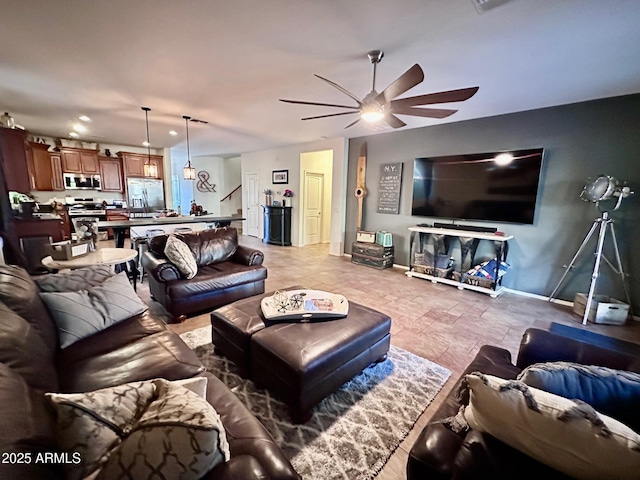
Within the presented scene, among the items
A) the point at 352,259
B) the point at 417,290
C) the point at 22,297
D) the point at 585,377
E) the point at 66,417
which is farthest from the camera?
the point at 352,259

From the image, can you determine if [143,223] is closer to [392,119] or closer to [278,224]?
[278,224]

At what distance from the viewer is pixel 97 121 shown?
4836mm

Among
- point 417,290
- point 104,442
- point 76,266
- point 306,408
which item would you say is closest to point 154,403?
point 104,442

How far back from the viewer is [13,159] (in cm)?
402

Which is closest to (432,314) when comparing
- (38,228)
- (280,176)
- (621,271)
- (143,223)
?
(621,271)

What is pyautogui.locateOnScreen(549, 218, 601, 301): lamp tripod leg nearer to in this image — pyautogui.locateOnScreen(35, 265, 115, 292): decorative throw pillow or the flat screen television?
the flat screen television

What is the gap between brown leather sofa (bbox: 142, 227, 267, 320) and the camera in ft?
9.17

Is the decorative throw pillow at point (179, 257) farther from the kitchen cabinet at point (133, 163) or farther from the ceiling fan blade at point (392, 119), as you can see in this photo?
the kitchen cabinet at point (133, 163)

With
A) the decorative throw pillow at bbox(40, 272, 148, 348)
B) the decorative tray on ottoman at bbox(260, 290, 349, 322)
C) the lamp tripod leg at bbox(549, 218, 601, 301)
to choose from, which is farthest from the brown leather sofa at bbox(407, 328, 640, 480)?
the lamp tripod leg at bbox(549, 218, 601, 301)

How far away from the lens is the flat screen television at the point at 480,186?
374cm

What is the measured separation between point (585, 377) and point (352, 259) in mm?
4598

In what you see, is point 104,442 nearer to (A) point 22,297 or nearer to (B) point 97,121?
(A) point 22,297

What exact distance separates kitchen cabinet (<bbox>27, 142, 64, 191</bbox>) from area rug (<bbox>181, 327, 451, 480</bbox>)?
6799 millimetres

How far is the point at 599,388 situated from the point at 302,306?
1.61 m
